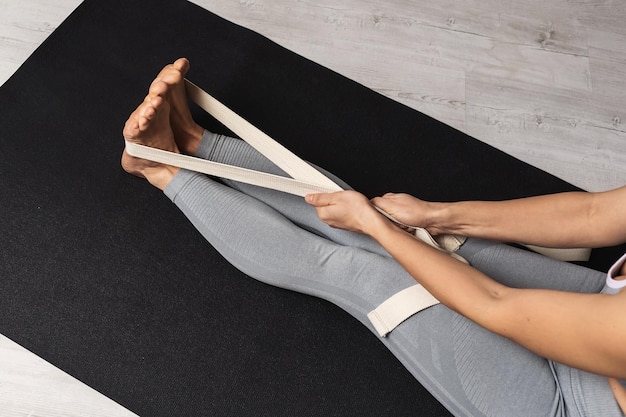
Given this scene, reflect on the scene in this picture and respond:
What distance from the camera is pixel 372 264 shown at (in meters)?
1.08

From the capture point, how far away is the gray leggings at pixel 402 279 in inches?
38.0

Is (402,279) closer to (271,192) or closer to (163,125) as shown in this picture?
(271,192)

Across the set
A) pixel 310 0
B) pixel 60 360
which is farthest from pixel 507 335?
pixel 310 0

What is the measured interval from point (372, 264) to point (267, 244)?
7.7 inches

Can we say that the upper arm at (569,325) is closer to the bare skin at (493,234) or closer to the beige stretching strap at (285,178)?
the bare skin at (493,234)

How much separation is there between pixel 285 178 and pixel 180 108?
0.93 feet

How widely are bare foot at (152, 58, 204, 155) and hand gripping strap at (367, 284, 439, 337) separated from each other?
53 cm

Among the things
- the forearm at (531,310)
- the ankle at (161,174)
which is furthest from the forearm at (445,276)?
the ankle at (161,174)

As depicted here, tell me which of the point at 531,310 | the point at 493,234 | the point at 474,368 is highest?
the point at 531,310

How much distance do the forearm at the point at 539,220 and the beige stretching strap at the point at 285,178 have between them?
2.0 inches

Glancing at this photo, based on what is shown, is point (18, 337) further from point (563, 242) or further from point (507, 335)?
point (563, 242)

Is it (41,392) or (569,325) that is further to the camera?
(41,392)

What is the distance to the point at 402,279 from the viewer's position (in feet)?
3.46

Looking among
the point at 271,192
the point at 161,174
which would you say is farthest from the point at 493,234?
the point at 161,174
